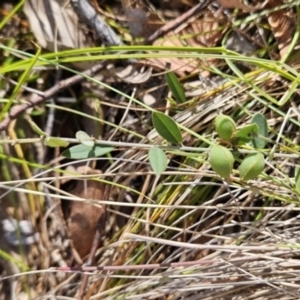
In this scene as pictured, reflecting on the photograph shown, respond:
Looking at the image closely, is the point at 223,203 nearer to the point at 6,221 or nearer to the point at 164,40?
the point at 164,40

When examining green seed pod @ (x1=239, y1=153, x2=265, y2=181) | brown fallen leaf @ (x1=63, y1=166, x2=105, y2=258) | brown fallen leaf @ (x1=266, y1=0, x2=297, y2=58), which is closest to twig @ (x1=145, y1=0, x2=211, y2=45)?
brown fallen leaf @ (x1=266, y1=0, x2=297, y2=58)

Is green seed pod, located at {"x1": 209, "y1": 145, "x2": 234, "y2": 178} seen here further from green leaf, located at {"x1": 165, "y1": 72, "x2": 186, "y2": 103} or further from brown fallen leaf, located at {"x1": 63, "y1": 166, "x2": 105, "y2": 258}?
brown fallen leaf, located at {"x1": 63, "y1": 166, "x2": 105, "y2": 258}

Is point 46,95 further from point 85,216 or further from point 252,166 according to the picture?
point 252,166

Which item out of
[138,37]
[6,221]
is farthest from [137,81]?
[6,221]

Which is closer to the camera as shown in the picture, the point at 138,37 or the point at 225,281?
the point at 225,281

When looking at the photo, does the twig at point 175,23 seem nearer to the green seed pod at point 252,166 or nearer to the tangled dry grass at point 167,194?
the tangled dry grass at point 167,194
